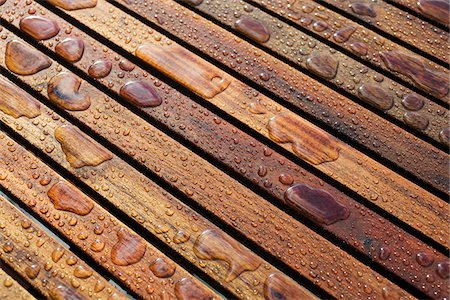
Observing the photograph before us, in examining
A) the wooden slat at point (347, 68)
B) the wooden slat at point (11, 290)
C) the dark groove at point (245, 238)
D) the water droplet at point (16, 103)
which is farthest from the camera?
the wooden slat at point (347, 68)

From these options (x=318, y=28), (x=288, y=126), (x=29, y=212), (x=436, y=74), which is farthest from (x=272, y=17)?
(x=29, y=212)

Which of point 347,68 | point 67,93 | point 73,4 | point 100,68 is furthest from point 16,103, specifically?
point 347,68

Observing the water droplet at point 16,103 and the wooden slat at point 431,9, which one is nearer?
the water droplet at point 16,103

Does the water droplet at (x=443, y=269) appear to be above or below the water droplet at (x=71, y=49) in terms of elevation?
below

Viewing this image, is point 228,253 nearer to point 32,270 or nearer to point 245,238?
point 245,238

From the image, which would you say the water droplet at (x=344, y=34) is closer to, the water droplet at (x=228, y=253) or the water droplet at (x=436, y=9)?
the water droplet at (x=436, y=9)

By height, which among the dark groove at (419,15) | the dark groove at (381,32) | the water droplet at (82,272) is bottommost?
the water droplet at (82,272)

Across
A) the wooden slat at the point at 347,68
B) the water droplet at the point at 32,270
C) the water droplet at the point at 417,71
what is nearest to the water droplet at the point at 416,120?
the wooden slat at the point at 347,68

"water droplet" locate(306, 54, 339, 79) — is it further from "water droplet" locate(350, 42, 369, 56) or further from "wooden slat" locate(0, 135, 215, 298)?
"wooden slat" locate(0, 135, 215, 298)
